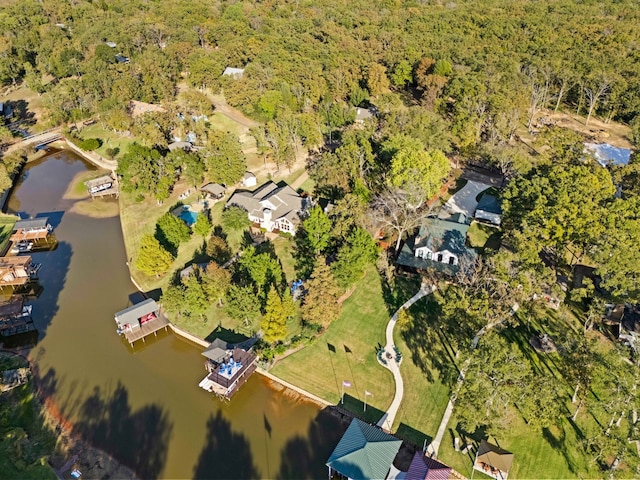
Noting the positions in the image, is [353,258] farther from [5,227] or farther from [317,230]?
[5,227]

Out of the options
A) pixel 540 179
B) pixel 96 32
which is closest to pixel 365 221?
pixel 540 179

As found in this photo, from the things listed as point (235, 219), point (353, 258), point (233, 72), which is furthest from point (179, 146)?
point (353, 258)

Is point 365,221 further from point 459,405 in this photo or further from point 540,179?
point 459,405

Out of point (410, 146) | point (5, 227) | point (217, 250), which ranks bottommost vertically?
point (5, 227)

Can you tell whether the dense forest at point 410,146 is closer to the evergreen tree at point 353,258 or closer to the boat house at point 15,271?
the evergreen tree at point 353,258

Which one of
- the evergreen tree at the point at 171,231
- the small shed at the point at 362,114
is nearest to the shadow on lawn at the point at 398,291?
the evergreen tree at the point at 171,231

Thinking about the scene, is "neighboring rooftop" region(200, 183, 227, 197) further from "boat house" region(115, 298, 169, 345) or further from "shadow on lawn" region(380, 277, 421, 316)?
"shadow on lawn" region(380, 277, 421, 316)
